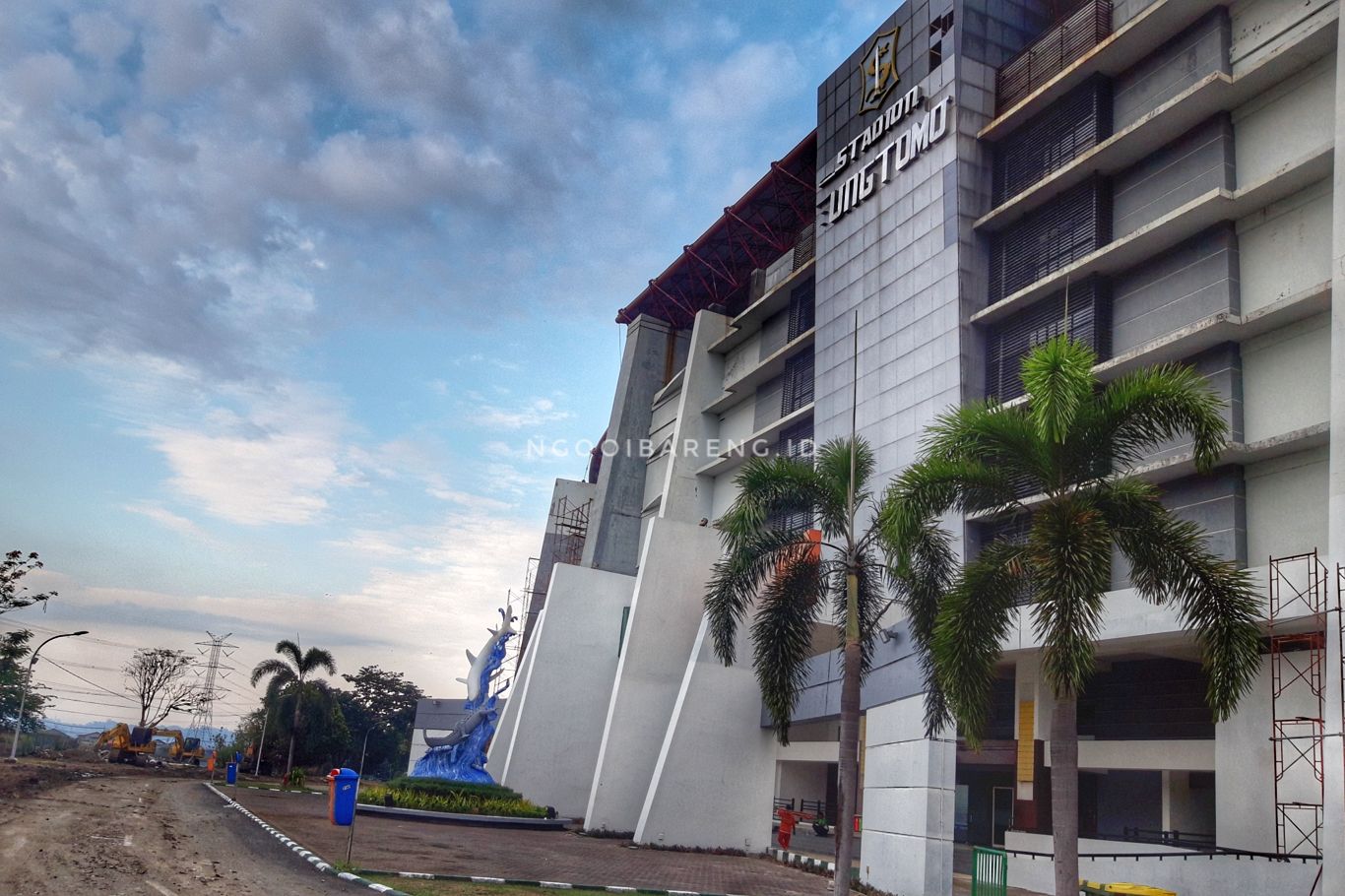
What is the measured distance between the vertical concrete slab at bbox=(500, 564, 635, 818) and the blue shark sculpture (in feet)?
4.59

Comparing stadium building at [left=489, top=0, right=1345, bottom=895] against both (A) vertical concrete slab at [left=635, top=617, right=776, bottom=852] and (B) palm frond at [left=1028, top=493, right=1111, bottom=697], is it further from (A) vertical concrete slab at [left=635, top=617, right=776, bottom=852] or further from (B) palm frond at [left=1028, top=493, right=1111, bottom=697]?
(B) palm frond at [left=1028, top=493, right=1111, bottom=697]

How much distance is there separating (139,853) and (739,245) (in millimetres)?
41003

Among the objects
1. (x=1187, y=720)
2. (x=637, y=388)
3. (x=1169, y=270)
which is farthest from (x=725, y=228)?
(x=1187, y=720)

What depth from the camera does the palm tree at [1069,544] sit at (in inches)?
567

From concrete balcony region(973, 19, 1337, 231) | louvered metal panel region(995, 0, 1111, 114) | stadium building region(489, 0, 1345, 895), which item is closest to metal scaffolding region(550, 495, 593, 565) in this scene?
stadium building region(489, 0, 1345, 895)

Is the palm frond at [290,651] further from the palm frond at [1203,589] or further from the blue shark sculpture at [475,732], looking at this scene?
the palm frond at [1203,589]

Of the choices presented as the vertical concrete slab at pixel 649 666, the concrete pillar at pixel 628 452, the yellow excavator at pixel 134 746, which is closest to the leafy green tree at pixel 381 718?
the yellow excavator at pixel 134 746

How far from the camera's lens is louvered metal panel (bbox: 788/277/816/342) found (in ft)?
147

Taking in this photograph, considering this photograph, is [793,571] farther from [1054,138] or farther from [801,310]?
[801,310]

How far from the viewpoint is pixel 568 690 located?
4294 cm

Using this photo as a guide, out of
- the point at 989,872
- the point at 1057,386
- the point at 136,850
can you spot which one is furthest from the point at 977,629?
the point at 136,850

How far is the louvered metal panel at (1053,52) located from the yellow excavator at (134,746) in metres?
62.6

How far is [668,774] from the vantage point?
104 ft

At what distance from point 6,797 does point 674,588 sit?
21.1 meters
